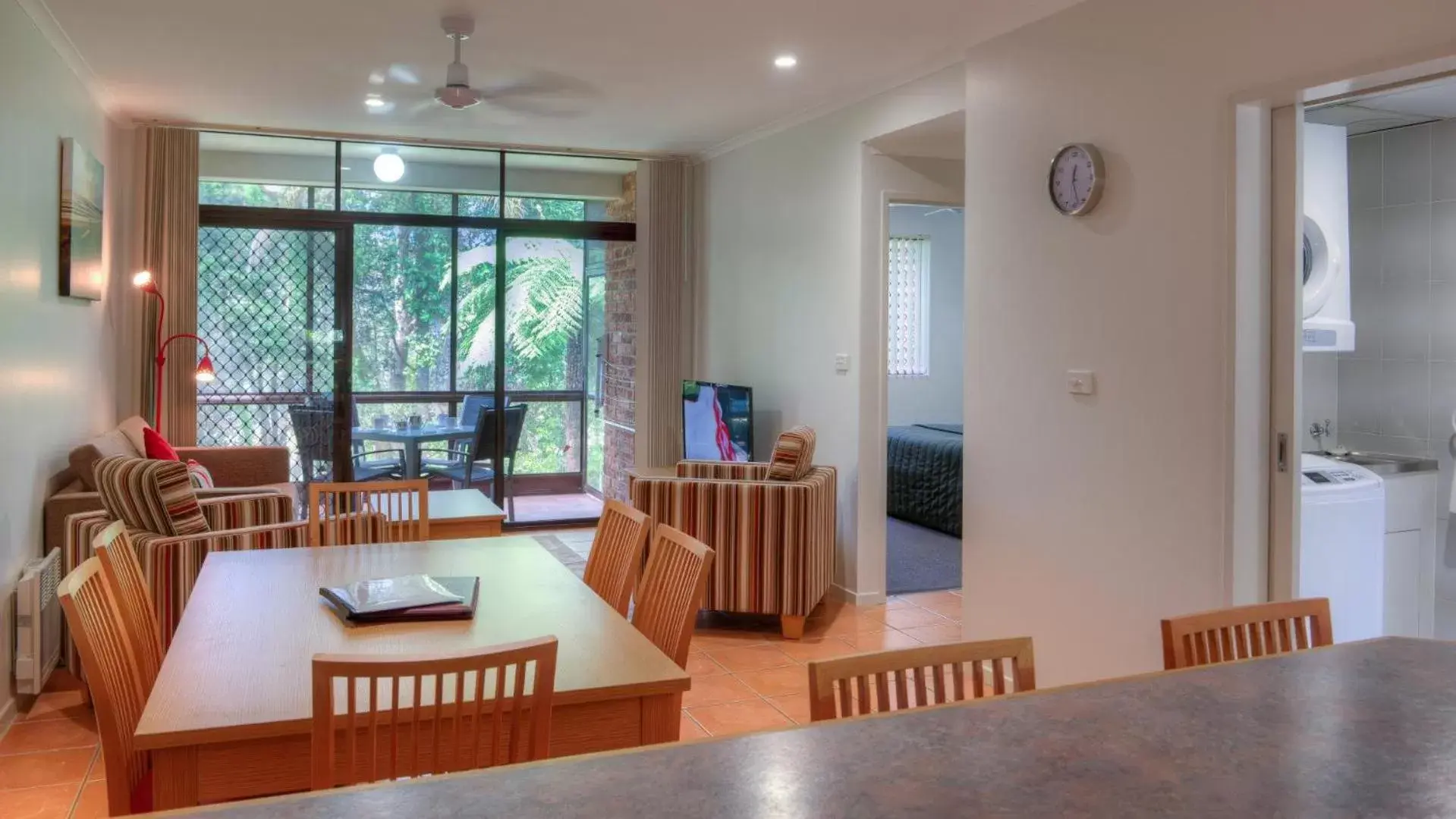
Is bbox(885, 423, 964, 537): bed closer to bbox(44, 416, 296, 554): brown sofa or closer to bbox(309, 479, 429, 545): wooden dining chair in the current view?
bbox(44, 416, 296, 554): brown sofa

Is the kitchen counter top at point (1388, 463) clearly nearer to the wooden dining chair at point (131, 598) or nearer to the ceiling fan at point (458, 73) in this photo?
the ceiling fan at point (458, 73)

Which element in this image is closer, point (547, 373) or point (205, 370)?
point (205, 370)

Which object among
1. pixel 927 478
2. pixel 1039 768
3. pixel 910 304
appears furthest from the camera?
pixel 910 304

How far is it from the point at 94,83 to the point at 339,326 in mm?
1951

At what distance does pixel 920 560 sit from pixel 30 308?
4584 mm

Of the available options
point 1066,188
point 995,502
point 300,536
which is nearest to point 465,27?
point 300,536

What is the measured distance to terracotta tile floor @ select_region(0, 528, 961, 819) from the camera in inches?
127

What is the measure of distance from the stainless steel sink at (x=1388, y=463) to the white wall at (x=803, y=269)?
201 cm

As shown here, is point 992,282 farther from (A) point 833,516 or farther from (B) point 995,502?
(A) point 833,516

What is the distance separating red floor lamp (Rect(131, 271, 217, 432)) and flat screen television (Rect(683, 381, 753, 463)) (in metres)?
2.66

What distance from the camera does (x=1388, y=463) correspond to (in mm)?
4012

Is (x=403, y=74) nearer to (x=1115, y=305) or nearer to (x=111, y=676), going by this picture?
(x=1115, y=305)

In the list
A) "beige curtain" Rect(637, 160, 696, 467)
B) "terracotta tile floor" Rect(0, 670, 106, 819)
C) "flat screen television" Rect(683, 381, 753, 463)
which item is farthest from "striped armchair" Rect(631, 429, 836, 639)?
"beige curtain" Rect(637, 160, 696, 467)

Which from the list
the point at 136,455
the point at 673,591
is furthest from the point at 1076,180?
the point at 136,455
